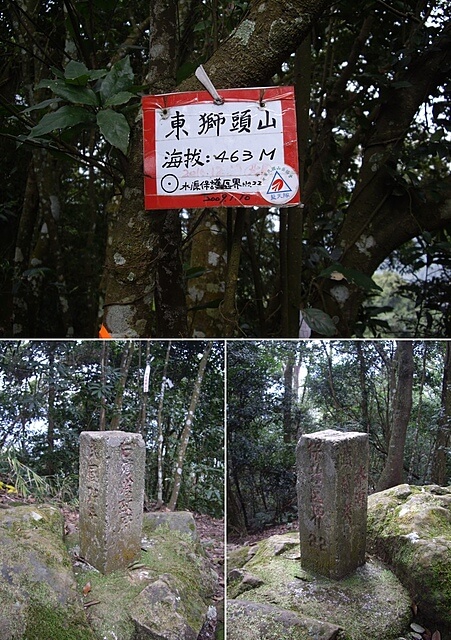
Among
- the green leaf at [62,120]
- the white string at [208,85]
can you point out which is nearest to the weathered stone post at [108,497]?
the green leaf at [62,120]

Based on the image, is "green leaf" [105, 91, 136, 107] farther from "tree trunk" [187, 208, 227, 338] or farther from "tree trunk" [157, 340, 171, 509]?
"tree trunk" [187, 208, 227, 338]

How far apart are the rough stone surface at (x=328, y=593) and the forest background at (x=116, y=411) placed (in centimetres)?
17

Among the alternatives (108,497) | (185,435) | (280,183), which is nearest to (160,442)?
(185,435)

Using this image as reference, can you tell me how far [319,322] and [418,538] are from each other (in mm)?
656

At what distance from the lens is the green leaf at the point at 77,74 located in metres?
1.33

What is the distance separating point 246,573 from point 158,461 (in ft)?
1.09

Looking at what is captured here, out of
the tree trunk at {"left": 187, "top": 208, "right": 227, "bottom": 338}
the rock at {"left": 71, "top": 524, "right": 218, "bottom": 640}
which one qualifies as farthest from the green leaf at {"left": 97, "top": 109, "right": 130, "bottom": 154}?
the tree trunk at {"left": 187, "top": 208, "right": 227, "bottom": 338}

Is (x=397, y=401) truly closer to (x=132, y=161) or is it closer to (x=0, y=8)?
(x=132, y=161)

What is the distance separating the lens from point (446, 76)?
2.91m

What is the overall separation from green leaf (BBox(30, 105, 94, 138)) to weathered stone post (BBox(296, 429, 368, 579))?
89 centimetres

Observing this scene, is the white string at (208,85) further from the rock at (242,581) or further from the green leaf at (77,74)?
the rock at (242,581)

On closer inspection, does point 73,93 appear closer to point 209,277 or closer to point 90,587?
point 90,587

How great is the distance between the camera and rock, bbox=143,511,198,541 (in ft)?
4.96

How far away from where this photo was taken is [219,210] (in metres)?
2.64
